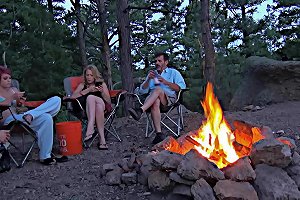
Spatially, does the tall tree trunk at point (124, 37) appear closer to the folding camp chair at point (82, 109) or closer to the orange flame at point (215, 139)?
the folding camp chair at point (82, 109)

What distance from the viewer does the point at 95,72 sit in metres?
4.14

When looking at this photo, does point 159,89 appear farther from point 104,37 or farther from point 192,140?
point 104,37

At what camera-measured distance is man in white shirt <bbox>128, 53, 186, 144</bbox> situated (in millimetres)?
3779

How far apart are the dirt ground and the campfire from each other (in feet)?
1.65

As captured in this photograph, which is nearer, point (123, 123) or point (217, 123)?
point (217, 123)

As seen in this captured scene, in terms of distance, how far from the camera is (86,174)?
2959 mm

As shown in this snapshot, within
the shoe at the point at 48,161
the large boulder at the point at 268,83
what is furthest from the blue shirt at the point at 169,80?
the large boulder at the point at 268,83

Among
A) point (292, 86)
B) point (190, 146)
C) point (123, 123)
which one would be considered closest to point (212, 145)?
point (190, 146)

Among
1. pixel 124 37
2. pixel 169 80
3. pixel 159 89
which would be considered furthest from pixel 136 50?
pixel 159 89

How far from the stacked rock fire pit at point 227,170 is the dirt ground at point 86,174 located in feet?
0.44

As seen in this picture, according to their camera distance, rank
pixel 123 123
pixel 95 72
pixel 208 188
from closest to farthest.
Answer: pixel 208 188 → pixel 95 72 → pixel 123 123

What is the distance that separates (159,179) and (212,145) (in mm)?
478

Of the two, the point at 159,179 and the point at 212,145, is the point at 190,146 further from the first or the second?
the point at 159,179

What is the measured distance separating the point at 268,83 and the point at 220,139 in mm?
3676
